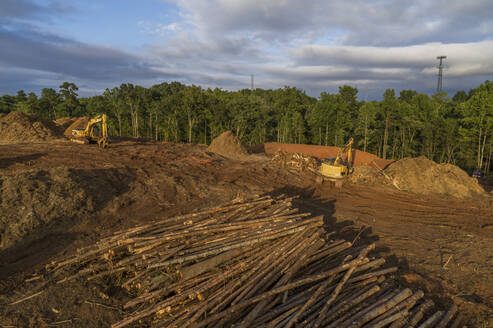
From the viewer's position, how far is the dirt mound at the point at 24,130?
21438mm

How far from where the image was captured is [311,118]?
163 feet

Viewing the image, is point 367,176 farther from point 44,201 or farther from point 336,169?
point 44,201

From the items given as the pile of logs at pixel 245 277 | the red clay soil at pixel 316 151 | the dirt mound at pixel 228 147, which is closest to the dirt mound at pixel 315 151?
the red clay soil at pixel 316 151

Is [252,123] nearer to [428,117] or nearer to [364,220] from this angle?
[428,117]

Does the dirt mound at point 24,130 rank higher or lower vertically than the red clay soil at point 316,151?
higher

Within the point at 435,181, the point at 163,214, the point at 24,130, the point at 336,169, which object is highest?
Answer: the point at 24,130

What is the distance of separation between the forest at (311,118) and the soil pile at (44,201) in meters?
28.7

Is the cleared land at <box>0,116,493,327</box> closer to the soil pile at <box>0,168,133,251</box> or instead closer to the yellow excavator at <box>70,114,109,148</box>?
the soil pile at <box>0,168,133,251</box>

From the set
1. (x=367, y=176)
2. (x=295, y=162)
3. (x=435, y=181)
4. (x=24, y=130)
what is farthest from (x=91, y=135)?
(x=435, y=181)

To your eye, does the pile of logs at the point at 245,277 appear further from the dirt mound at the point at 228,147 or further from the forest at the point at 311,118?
the forest at the point at 311,118

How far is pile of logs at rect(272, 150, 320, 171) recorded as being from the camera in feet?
67.3

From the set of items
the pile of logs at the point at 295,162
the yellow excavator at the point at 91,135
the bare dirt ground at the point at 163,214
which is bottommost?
the bare dirt ground at the point at 163,214

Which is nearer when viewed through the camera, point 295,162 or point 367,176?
point 367,176

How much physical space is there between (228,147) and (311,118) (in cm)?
3020
